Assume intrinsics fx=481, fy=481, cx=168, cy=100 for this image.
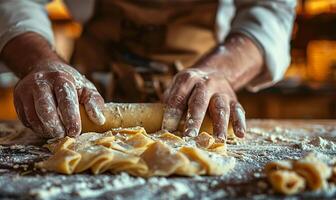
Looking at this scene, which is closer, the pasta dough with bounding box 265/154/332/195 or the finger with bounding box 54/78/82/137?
the pasta dough with bounding box 265/154/332/195

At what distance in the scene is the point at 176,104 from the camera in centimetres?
142

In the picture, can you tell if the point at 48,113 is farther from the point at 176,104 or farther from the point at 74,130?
the point at 176,104

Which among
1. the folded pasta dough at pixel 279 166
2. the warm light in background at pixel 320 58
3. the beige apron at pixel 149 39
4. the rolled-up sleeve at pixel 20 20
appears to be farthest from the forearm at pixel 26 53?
the warm light in background at pixel 320 58

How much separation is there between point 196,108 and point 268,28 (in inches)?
24.1

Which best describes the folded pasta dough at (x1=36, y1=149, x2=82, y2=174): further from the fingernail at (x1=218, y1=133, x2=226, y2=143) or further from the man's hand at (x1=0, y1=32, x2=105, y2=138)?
the fingernail at (x1=218, y1=133, x2=226, y2=143)

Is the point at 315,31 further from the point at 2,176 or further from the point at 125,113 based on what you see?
the point at 2,176

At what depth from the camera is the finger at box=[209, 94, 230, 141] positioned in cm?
137

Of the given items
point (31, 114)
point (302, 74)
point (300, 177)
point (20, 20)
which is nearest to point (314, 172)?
point (300, 177)

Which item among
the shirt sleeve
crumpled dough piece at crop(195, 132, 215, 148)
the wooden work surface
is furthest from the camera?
the shirt sleeve

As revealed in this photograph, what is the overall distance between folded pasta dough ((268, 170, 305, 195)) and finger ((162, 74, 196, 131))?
1.65 feet

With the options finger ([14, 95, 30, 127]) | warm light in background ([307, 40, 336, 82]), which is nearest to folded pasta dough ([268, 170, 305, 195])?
finger ([14, 95, 30, 127])

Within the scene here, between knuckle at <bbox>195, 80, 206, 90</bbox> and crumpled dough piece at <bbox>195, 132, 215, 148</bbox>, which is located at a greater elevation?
knuckle at <bbox>195, 80, 206, 90</bbox>

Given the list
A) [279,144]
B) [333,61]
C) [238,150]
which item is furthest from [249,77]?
[333,61]

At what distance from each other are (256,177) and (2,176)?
56cm
